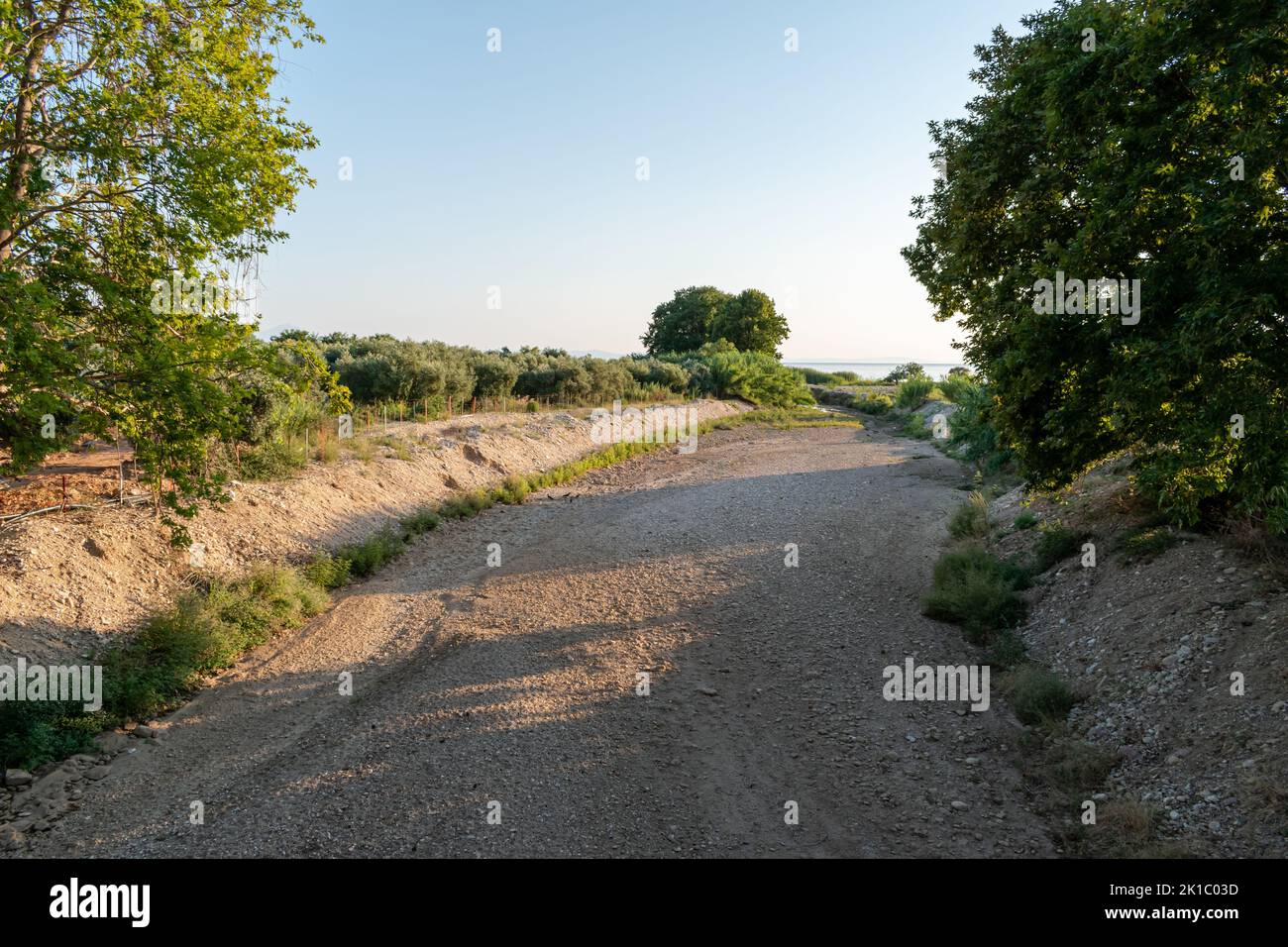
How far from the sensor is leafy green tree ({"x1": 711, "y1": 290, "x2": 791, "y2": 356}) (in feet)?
205

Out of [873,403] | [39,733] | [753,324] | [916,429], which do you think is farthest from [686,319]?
[39,733]

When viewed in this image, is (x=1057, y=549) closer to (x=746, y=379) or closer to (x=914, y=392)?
(x=746, y=379)

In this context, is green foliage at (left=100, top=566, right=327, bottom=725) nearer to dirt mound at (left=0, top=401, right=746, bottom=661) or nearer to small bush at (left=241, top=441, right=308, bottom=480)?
dirt mound at (left=0, top=401, right=746, bottom=661)

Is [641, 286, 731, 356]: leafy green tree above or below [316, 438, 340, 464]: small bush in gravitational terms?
above

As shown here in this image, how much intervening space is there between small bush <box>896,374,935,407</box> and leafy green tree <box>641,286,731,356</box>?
1156 inches

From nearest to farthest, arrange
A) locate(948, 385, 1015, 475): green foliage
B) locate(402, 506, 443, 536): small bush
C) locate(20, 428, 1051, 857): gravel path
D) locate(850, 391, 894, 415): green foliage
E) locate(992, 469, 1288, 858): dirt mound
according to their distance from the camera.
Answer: locate(992, 469, 1288, 858): dirt mound < locate(20, 428, 1051, 857): gravel path < locate(402, 506, 443, 536): small bush < locate(948, 385, 1015, 475): green foliage < locate(850, 391, 894, 415): green foliage

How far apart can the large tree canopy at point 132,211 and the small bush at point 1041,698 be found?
9.42 meters

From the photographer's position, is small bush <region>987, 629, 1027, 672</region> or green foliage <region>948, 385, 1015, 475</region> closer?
small bush <region>987, 629, 1027, 672</region>

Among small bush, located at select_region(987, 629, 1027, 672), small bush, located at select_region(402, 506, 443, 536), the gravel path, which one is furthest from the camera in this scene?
small bush, located at select_region(402, 506, 443, 536)

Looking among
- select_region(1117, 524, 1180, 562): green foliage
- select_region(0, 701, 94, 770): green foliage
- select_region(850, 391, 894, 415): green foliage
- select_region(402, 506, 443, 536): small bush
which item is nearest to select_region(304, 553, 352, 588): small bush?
select_region(402, 506, 443, 536): small bush

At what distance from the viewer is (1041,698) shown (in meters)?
6.99

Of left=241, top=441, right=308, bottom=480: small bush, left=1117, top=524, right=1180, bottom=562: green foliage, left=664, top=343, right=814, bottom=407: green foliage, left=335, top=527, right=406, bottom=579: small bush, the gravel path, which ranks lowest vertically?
the gravel path

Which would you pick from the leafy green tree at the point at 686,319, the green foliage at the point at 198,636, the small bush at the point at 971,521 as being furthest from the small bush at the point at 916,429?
the leafy green tree at the point at 686,319

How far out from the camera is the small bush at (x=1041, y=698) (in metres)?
6.88
